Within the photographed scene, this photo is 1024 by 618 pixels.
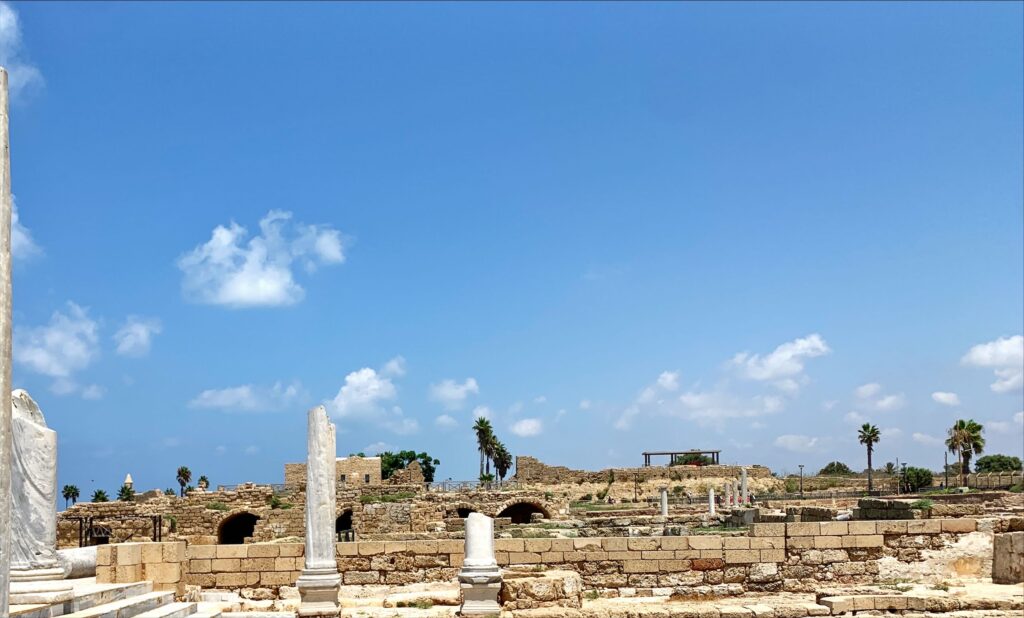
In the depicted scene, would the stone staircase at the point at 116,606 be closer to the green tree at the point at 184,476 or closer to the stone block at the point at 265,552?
the stone block at the point at 265,552

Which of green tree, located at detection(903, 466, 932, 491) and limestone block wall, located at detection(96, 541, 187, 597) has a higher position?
limestone block wall, located at detection(96, 541, 187, 597)

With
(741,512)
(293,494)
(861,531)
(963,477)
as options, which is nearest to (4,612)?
(861,531)

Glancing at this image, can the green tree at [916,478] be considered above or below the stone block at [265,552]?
below

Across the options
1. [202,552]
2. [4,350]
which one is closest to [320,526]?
[202,552]

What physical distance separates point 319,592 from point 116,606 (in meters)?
2.34

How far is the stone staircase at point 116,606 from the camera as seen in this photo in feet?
27.9

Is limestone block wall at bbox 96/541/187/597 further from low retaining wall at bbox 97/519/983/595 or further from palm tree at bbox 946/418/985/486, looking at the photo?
palm tree at bbox 946/418/985/486

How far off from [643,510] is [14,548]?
2820 cm

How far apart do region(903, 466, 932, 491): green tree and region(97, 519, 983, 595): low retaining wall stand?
120 feet

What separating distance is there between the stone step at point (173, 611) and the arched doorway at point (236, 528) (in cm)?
2130

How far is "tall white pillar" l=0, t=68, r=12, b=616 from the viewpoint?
4.19 m

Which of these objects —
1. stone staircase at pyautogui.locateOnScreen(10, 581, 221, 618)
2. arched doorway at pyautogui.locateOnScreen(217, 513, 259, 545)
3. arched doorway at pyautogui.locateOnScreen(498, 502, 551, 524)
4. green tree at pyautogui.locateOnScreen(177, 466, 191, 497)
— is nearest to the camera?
stone staircase at pyautogui.locateOnScreen(10, 581, 221, 618)

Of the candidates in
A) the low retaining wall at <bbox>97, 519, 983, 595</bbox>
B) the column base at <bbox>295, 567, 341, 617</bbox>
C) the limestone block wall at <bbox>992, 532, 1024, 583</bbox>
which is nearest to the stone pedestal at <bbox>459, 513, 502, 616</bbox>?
the column base at <bbox>295, 567, 341, 617</bbox>

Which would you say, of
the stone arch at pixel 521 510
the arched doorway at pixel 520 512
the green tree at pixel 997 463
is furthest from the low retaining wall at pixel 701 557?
the green tree at pixel 997 463
